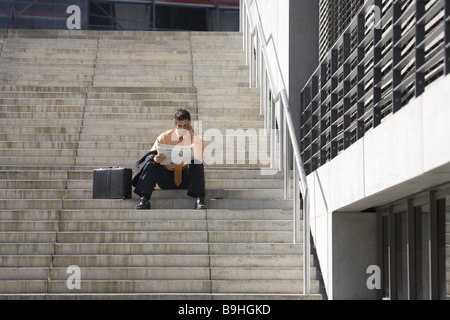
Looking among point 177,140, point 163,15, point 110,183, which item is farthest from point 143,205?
point 163,15

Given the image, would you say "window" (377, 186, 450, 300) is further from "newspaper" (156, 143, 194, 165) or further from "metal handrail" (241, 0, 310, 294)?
"newspaper" (156, 143, 194, 165)

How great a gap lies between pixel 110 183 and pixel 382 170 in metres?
3.58

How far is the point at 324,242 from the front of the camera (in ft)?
29.8

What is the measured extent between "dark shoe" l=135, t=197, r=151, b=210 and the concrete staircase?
0.24 ft

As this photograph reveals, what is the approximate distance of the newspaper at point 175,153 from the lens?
997 centimetres

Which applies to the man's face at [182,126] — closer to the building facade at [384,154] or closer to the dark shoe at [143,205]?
the dark shoe at [143,205]

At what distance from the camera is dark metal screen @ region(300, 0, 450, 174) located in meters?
6.12

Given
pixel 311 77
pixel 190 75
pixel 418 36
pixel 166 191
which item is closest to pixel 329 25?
pixel 311 77

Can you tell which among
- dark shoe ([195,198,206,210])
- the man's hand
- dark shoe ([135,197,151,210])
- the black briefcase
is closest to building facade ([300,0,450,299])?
dark shoe ([195,198,206,210])

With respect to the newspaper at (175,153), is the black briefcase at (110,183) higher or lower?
lower

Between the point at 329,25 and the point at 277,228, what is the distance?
2.43 m

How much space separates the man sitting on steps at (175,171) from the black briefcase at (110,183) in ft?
0.46

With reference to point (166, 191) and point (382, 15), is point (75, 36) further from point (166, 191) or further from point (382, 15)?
point (382, 15)

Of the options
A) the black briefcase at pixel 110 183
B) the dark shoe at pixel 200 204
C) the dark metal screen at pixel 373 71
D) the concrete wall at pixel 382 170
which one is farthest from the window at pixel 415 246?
the black briefcase at pixel 110 183
